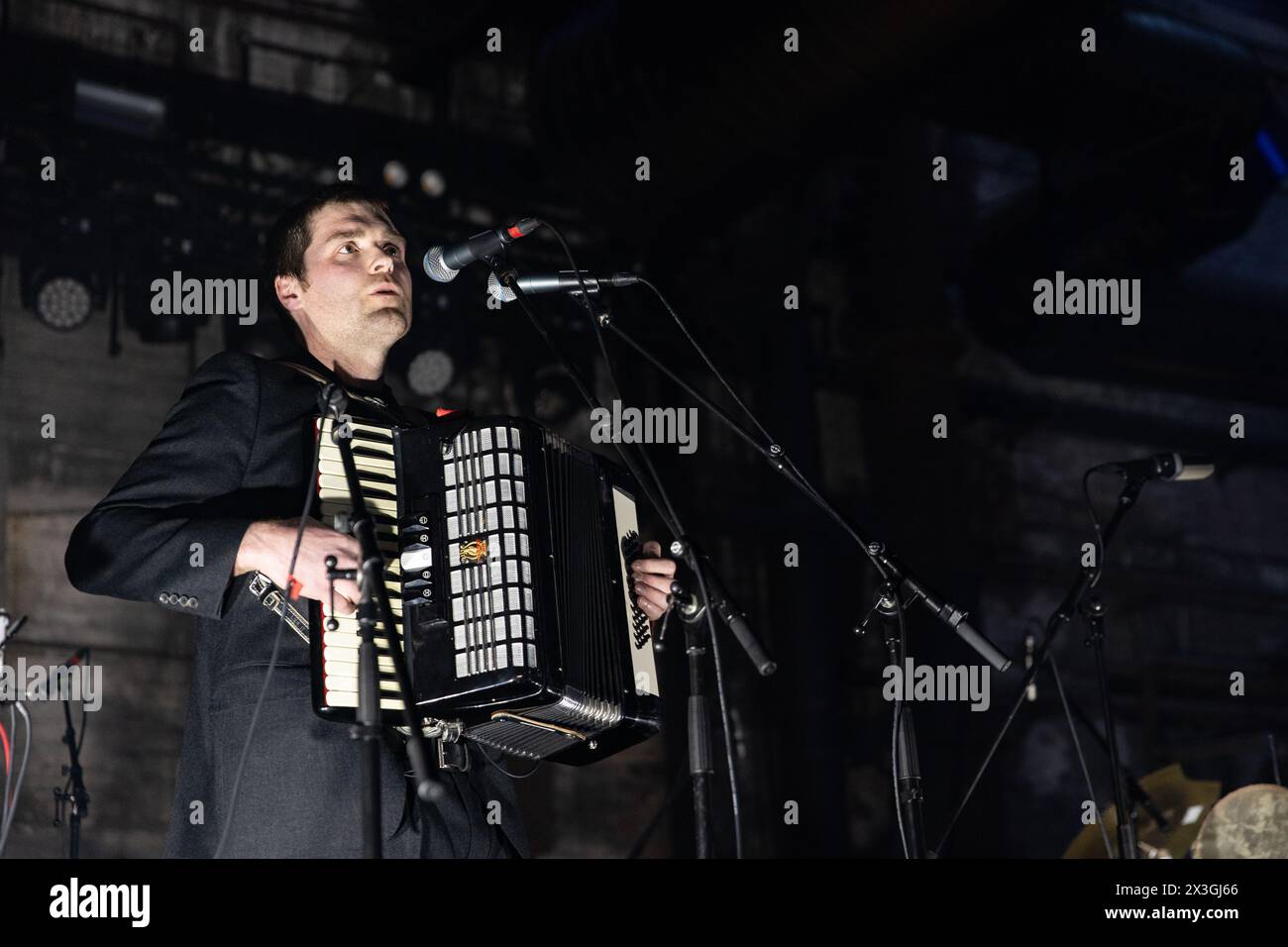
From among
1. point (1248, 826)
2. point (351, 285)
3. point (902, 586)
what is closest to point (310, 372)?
point (351, 285)

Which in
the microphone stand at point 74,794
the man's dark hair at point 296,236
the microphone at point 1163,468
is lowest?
the microphone stand at point 74,794

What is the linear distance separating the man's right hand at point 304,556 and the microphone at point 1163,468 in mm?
2725

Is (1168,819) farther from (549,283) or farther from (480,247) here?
(480,247)

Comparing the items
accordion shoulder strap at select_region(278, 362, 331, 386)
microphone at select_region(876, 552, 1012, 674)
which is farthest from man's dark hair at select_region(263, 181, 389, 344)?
microphone at select_region(876, 552, 1012, 674)

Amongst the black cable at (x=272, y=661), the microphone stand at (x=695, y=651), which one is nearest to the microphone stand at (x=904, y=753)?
the microphone stand at (x=695, y=651)

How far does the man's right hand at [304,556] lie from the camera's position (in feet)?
9.15

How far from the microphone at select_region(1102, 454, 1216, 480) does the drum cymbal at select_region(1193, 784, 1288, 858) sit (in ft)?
4.95

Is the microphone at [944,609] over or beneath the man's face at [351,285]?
beneath

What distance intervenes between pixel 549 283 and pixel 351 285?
1.71 feet

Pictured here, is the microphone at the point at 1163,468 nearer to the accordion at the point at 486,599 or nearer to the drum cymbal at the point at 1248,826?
the drum cymbal at the point at 1248,826

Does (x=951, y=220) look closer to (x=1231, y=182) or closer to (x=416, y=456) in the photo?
(x=1231, y=182)

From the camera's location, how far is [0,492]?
22.6ft
